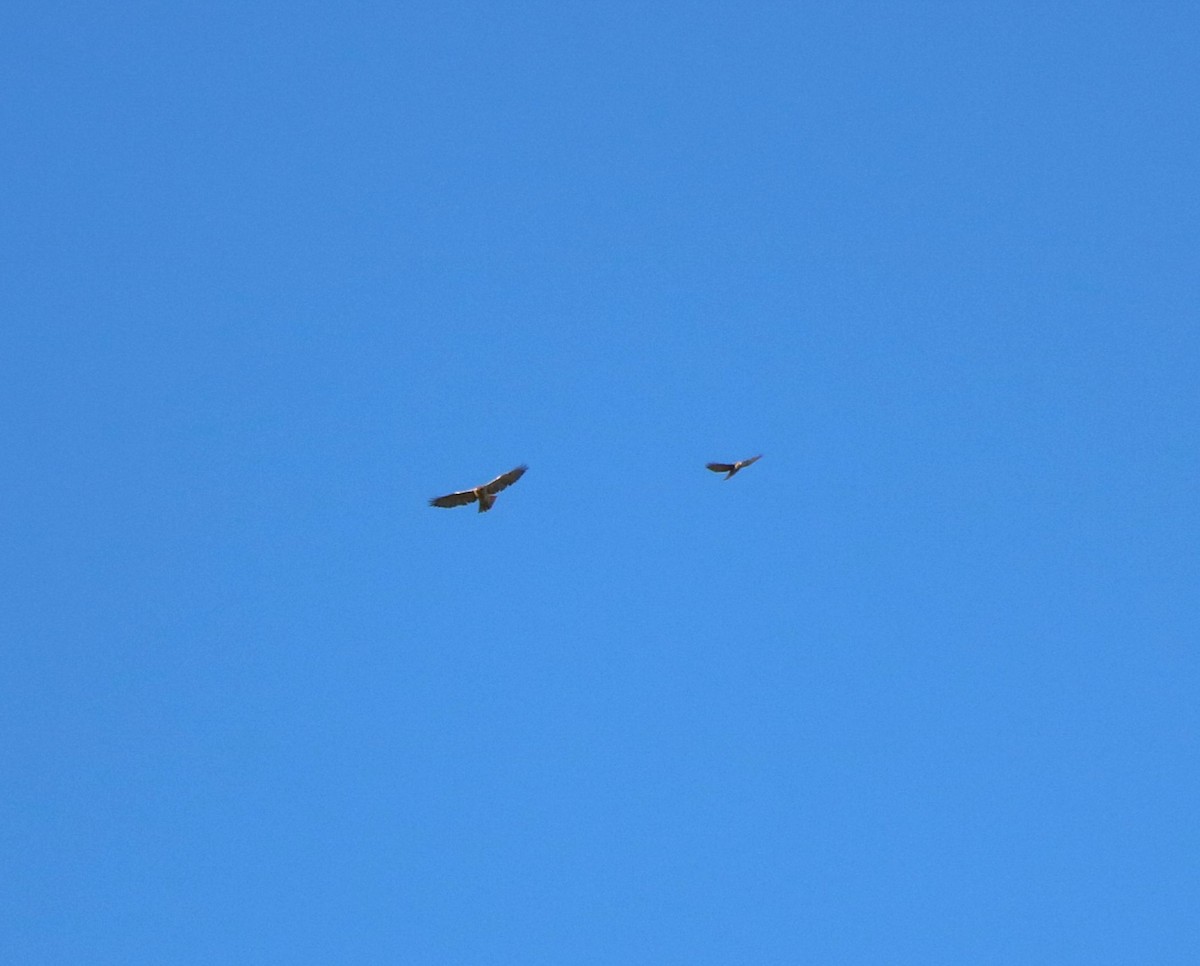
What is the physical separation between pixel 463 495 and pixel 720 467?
1527 cm

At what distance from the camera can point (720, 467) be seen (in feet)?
310

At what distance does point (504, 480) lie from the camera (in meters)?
84.4

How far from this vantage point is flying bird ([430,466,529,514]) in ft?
276

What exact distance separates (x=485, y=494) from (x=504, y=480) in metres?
1.00

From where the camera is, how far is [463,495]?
84500 mm

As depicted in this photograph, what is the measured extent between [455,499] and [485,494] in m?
1.37

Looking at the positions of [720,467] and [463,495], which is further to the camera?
[720,467]

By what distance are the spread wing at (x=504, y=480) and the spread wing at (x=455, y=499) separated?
0.90 m

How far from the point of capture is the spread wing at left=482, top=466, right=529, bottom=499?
83.9m

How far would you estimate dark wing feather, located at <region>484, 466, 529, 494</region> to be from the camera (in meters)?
84.0

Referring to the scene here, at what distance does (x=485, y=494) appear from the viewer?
8431 centimetres

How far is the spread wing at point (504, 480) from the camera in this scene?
83950 mm

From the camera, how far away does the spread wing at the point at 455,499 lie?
277ft

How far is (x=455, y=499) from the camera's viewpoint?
8469cm
